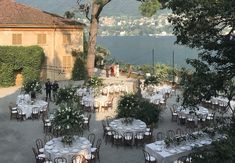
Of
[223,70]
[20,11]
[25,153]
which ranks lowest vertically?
[25,153]

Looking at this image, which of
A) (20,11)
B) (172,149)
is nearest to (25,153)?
(172,149)

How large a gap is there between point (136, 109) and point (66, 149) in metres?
4.93

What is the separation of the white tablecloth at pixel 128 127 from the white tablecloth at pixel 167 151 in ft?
8.61

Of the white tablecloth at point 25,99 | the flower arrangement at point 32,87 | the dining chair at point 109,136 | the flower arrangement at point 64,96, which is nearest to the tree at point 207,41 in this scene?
the dining chair at point 109,136

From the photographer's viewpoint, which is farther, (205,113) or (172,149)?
(205,113)

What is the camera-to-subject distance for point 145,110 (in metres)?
18.2

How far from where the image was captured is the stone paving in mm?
14859

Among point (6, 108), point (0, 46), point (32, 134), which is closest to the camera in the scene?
point (32, 134)

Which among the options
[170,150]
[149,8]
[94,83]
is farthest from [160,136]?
[149,8]

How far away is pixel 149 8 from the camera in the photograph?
25094 millimetres

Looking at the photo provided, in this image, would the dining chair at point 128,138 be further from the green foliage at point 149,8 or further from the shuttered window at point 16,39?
the shuttered window at point 16,39

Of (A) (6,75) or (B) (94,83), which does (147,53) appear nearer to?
(A) (6,75)

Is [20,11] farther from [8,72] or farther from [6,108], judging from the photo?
[6,108]

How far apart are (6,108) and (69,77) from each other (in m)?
11.7
